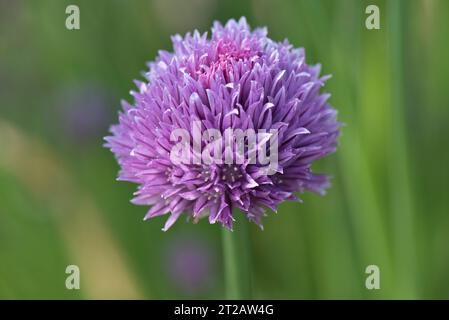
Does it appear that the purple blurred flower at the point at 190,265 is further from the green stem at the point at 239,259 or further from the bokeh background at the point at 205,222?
the green stem at the point at 239,259

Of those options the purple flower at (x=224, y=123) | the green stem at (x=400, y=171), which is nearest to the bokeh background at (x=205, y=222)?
the green stem at (x=400, y=171)

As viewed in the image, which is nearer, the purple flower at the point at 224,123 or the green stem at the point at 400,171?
the purple flower at the point at 224,123

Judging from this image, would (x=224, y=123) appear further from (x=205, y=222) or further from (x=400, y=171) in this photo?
(x=205, y=222)

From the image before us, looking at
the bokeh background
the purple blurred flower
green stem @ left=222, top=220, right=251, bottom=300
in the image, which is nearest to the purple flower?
green stem @ left=222, top=220, right=251, bottom=300

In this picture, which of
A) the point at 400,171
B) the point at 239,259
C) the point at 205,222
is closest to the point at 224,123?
the point at 239,259
